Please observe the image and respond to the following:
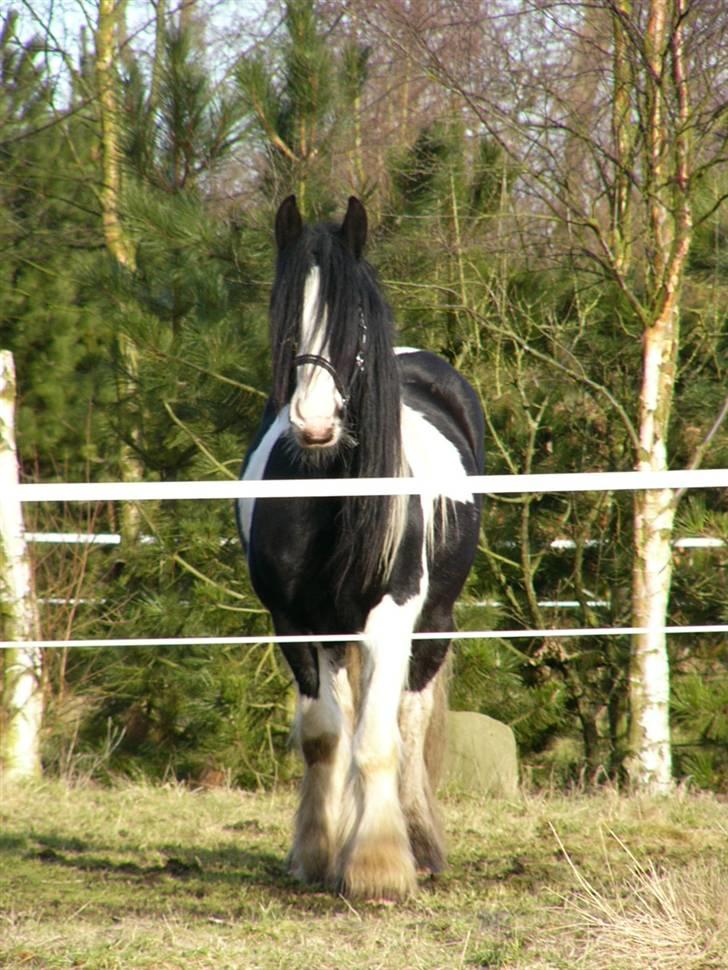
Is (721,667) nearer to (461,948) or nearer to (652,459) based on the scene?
(652,459)

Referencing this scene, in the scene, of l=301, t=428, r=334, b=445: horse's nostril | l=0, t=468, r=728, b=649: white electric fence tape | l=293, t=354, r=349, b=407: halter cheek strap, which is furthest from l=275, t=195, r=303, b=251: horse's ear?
l=0, t=468, r=728, b=649: white electric fence tape

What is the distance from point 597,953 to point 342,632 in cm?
151

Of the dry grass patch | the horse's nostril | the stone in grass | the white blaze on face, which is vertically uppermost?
the white blaze on face

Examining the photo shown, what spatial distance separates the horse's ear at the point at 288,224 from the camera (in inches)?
155

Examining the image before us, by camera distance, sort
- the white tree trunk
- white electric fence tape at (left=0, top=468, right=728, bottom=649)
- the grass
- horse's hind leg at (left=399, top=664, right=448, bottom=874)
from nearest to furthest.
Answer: the grass, white electric fence tape at (left=0, top=468, right=728, bottom=649), horse's hind leg at (left=399, top=664, right=448, bottom=874), the white tree trunk

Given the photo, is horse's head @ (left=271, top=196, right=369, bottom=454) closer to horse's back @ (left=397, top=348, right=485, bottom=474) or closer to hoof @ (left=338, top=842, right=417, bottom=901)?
hoof @ (left=338, top=842, right=417, bottom=901)

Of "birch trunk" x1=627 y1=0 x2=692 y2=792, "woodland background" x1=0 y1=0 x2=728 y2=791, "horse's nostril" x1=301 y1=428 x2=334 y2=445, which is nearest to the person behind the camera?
"horse's nostril" x1=301 y1=428 x2=334 y2=445

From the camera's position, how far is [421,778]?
4480 millimetres

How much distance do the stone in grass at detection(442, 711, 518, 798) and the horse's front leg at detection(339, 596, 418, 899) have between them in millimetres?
2710

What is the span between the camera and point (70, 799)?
5.81m

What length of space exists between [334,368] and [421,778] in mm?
1673

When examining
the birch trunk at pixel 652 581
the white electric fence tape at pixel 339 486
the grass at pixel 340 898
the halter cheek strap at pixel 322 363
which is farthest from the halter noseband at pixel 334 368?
the birch trunk at pixel 652 581

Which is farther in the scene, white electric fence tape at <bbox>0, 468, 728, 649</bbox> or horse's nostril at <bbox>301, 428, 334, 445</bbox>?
horse's nostril at <bbox>301, 428, 334, 445</bbox>

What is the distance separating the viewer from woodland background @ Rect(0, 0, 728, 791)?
7242 mm
